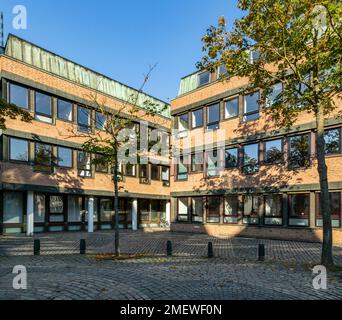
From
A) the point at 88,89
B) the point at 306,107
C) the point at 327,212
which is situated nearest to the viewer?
the point at 327,212

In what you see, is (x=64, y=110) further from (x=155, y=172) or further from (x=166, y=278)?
(x=166, y=278)

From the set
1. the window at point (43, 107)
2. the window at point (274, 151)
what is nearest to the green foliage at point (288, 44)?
the window at point (274, 151)

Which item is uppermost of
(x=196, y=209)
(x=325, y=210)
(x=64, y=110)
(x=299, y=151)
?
(x=64, y=110)

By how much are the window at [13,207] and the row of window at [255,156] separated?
11.9 meters

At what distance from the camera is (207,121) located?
78.5 feet

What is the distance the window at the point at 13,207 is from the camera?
68.1 ft

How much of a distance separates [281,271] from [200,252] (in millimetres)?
4833

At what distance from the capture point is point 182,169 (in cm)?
2583

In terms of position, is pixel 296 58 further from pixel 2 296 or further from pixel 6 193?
pixel 6 193

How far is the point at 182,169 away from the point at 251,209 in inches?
283

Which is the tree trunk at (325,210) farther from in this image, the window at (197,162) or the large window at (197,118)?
the large window at (197,118)

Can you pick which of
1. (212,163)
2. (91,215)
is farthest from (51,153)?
(212,163)
